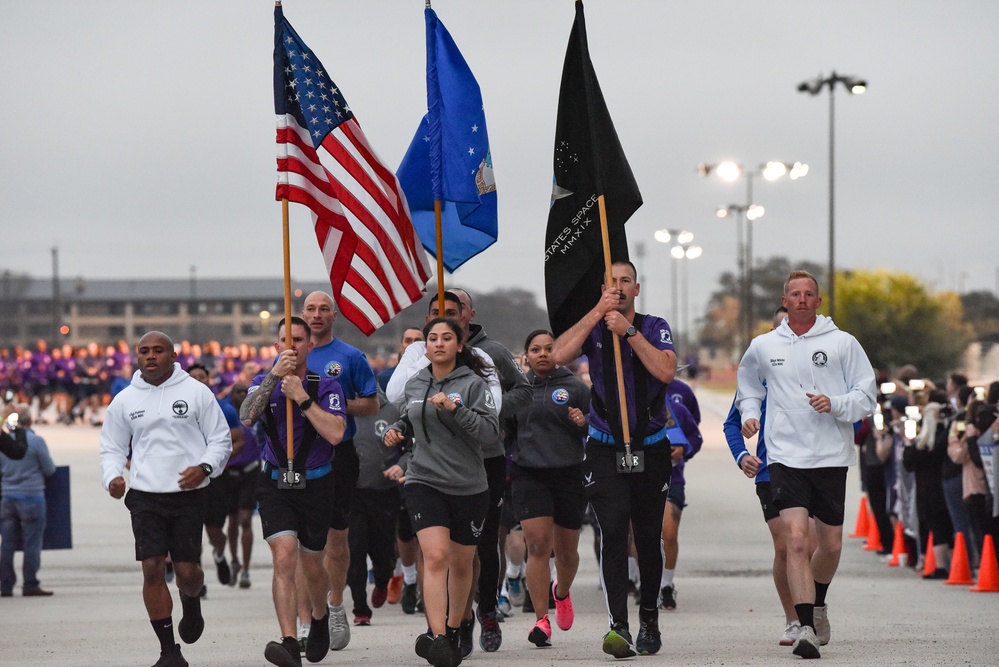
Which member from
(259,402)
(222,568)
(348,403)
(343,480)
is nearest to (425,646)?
(259,402)

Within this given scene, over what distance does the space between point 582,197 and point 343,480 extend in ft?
7.90

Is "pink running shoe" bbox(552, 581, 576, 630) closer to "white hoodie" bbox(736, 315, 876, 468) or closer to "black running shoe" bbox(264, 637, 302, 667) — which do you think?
"white hoodie" bbox(736, 315, 876, 468)

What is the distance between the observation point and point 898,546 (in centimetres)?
1641

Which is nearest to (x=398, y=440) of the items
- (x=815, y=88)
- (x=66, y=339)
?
(x=815, y=88)

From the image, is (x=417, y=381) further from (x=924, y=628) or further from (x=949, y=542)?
(x=949, y=542)

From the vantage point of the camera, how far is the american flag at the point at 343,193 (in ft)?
34.4

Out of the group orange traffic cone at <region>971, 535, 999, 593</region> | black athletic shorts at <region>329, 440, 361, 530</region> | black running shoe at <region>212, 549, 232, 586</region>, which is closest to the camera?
black athletic shorts at <region>329, 440, 361, 530</region>

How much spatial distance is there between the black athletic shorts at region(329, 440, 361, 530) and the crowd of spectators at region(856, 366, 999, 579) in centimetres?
567

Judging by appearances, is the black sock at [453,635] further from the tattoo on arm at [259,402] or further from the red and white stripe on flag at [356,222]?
the red and white stripe on flag at [356,222]

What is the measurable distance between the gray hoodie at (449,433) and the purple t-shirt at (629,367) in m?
0.84

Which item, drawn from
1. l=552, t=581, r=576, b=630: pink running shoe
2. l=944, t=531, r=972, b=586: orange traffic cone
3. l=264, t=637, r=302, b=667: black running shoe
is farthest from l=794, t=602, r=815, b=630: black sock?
l=944, t=531, r=972, b=586: orange traffic cone

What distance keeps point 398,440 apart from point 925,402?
8.14 m

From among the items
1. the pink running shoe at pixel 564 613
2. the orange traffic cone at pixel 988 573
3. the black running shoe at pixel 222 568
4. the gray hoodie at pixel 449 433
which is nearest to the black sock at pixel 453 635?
the gray hoodie at pixel 449 433

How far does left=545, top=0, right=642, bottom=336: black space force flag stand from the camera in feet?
33.2
